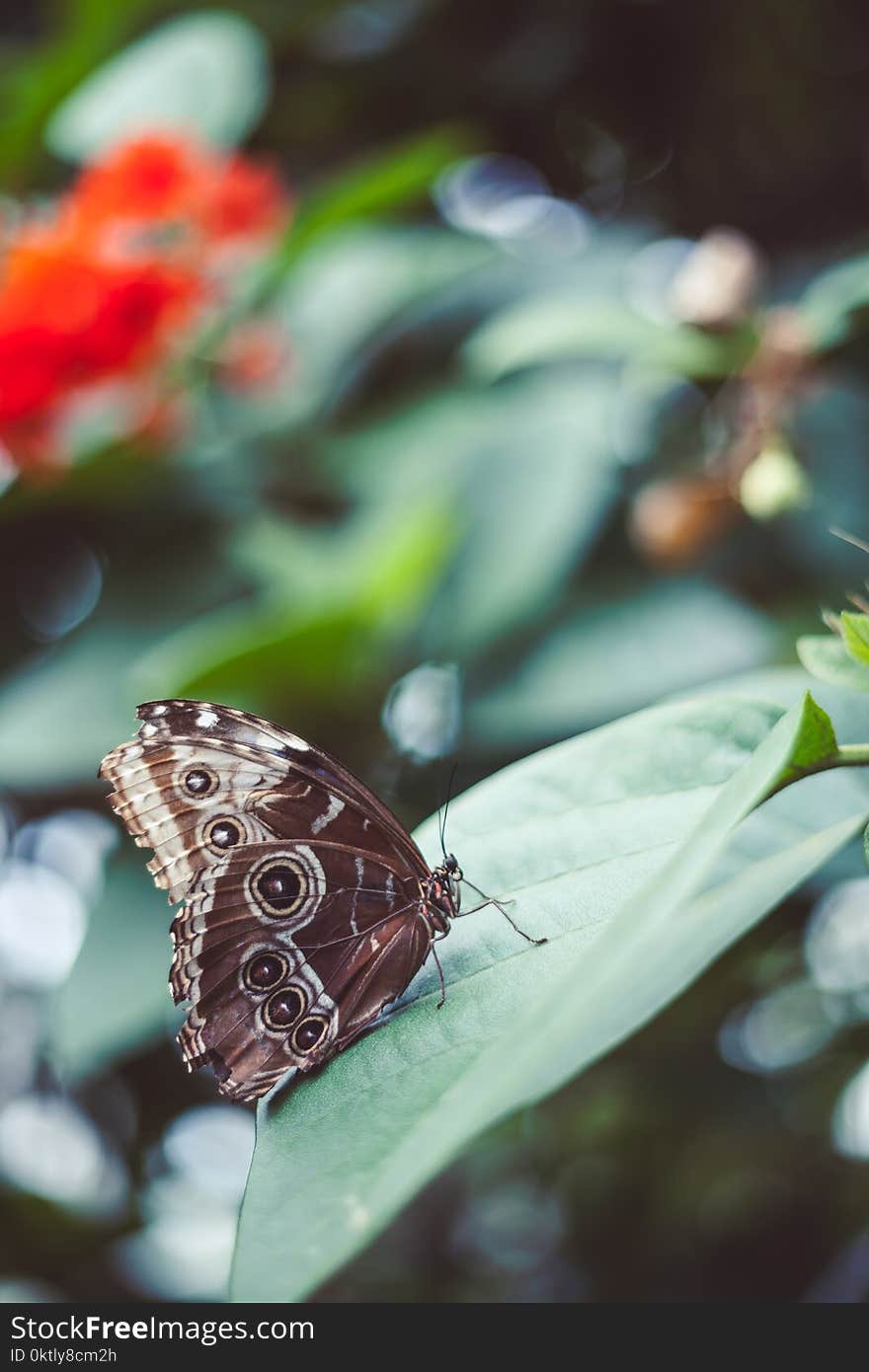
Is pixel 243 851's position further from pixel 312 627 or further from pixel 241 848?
pixel 312 627

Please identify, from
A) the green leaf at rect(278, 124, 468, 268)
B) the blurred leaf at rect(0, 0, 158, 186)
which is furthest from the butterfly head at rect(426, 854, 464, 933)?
the blurred leaf at rect(0, 0, 158, 186)

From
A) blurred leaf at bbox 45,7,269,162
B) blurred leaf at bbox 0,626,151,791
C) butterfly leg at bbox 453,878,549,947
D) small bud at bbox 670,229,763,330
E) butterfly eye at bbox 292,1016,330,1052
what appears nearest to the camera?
butterfly leg at bbox 453,878,549,947

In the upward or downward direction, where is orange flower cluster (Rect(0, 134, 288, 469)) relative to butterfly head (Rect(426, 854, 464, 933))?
upward

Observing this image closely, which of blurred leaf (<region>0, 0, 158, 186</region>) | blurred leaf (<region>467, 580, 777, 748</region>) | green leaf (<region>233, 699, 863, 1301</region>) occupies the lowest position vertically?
blurred leaf (<region>467, 580, 777, 748</region>)

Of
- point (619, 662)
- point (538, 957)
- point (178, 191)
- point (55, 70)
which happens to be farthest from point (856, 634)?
point (55, 70)

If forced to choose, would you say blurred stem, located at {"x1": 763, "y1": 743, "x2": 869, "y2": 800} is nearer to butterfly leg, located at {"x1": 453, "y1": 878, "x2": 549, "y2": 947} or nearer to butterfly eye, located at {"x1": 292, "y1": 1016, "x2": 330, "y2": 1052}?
butterfly leg, located at {"x1": 453, "y1": 878, "x2": 549, "y2": 947}

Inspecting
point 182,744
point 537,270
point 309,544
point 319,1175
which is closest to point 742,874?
point 319,1175
